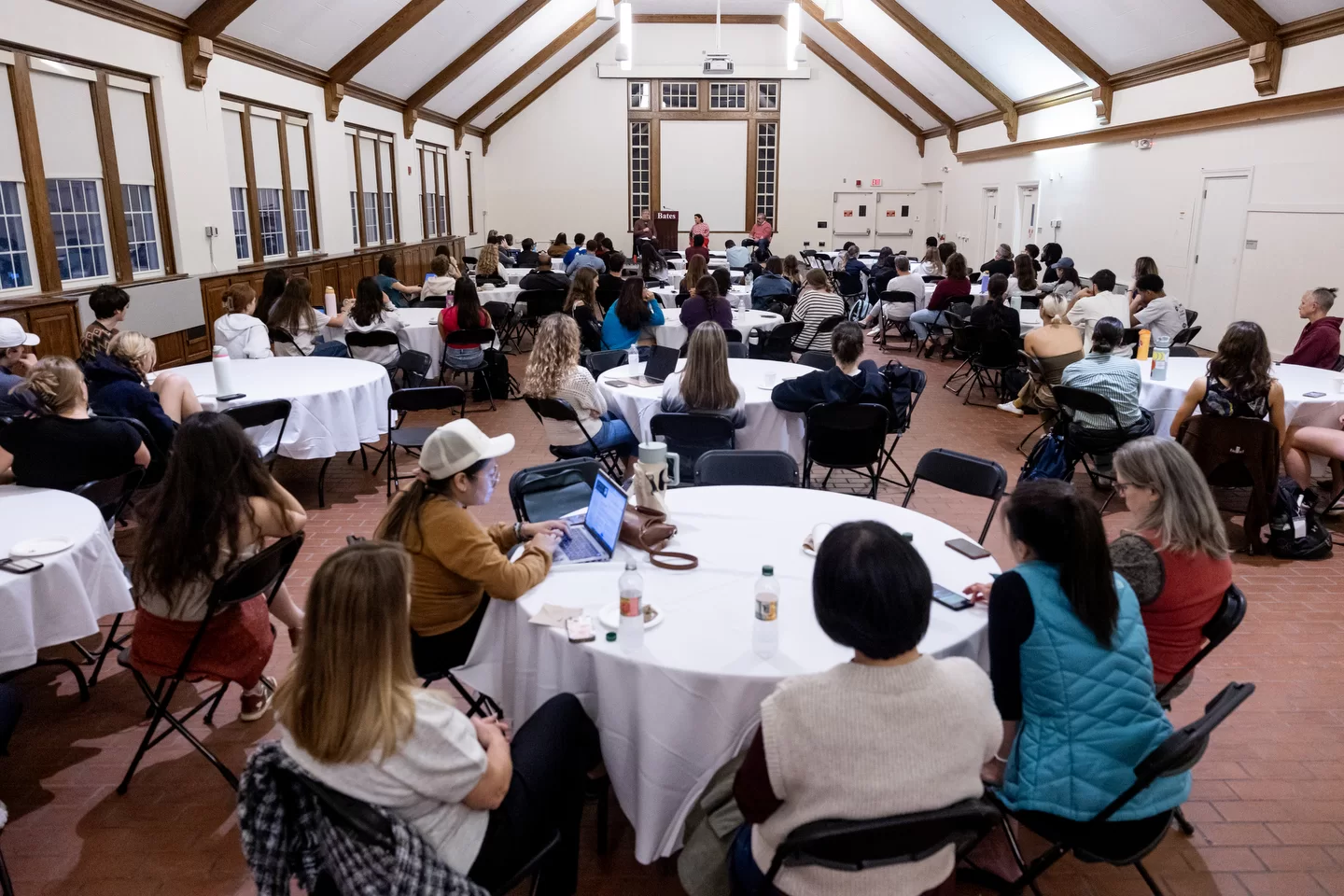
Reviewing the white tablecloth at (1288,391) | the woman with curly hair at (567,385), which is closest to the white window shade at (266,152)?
the woman with curly hair at (567,385)

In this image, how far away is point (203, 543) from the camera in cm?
287

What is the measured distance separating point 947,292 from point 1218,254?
9.97ft

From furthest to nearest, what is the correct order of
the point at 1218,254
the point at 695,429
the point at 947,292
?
the point at 947,292, the point at 1218,254, the point at 695,429

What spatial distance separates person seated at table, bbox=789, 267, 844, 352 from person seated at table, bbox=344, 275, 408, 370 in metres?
3.62

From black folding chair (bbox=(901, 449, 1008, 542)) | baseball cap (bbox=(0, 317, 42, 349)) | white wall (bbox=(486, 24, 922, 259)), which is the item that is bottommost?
black folding chair (bbox=(901, 449, 1008, 542))

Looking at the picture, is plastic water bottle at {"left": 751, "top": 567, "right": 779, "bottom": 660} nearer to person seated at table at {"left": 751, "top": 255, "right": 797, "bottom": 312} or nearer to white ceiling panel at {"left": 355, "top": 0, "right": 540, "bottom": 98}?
person seated at table at {"left": 751, "top": 255, "right": 797, "bottom": 312}

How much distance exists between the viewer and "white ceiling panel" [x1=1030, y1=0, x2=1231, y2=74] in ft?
32.2

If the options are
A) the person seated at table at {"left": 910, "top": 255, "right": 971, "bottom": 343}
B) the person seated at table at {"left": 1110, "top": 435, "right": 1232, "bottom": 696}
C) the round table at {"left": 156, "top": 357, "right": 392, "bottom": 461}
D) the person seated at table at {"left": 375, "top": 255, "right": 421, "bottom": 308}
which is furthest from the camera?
the person seated at table at {"left": 910, "top": 255, "right": 971, "bottom": 343}

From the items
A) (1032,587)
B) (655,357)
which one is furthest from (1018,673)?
(655,357)

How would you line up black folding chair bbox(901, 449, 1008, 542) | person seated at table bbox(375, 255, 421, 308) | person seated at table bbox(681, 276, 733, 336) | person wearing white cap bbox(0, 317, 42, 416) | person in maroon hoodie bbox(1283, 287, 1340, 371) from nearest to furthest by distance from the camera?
black folding chair bbox(901, 449, 1008, 542), person wearing white cap bbox(0, 317, 42, 416), person in maroon hoodie bbox(1283, 287, 1340, 371), person seated at table bbox(681, 276, 733, 336), person seated at table bbox(375, 255, 421, 308)

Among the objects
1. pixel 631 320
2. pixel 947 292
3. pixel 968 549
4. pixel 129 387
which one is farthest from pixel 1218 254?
pixel 129 387

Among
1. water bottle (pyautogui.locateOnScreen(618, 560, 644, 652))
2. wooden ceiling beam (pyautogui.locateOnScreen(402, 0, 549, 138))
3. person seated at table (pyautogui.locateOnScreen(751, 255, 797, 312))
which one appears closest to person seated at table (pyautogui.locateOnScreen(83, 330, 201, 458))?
water bottle (pyautogui.locateOnScreen(618, 560, 644, 652))

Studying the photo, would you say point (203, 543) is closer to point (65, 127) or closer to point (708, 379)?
point (708, 379)

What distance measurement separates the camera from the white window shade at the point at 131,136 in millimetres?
8227
